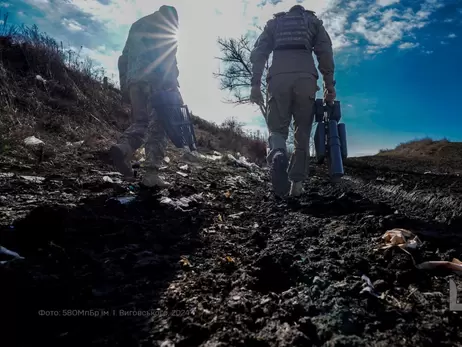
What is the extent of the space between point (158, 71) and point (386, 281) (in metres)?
2.94

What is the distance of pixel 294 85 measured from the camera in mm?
3369

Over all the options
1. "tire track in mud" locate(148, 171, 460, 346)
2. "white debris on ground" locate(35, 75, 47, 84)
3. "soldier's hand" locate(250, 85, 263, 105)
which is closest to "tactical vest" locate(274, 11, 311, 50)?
"soldier's hand" locate(250, 85, 263, 105)

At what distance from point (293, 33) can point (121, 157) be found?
7.64 ft

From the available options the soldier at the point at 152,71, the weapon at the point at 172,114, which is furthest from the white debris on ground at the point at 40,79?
the weapon at the point at 172,114

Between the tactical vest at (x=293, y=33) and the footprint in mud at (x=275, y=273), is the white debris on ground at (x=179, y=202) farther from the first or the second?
the tactical vest at (x=293, y=33)

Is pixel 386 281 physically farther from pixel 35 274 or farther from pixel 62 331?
pixel 35 274

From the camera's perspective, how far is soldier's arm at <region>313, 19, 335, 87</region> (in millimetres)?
3551

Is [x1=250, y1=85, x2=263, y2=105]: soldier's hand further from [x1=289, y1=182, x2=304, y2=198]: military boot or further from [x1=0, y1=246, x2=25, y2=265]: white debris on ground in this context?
[x1=0, y1=246, x2=25, y2=265]: white debris on ground

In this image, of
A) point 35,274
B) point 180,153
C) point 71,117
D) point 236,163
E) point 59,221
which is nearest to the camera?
point 35,274

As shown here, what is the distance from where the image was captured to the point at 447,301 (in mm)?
991

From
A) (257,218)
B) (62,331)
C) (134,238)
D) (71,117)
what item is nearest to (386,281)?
(62,331)

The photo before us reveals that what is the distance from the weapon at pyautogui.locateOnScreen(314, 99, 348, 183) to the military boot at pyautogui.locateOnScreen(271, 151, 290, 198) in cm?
45

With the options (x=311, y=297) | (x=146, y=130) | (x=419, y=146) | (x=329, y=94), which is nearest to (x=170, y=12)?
(x=146, y=130)

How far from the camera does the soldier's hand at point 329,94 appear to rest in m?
3.67
